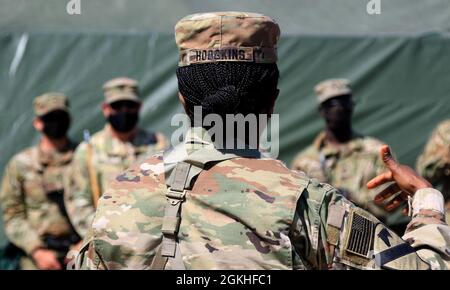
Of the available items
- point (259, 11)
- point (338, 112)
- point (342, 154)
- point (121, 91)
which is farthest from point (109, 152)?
point (259, 11)

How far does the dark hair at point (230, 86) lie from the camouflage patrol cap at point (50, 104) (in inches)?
232

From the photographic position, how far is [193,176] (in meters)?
2.56

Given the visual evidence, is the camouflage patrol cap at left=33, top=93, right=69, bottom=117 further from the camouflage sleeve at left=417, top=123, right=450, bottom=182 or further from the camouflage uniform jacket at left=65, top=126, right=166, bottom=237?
the camouflage sleeve at left=417, top=123, right=450, bottom=182

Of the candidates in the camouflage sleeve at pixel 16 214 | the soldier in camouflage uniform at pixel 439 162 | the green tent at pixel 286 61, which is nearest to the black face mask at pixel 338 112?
the green tent at pixel 286 61

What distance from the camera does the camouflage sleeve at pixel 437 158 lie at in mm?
6996

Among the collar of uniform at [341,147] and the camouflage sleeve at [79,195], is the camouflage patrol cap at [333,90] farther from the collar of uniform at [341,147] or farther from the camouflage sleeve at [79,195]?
the camouflage sleeve at [79,195]

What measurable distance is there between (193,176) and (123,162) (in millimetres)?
5107

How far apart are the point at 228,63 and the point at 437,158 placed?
15.5 feet

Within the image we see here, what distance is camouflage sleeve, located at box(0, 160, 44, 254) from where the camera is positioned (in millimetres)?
7918

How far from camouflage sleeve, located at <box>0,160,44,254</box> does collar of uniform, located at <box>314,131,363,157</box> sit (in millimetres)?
2492

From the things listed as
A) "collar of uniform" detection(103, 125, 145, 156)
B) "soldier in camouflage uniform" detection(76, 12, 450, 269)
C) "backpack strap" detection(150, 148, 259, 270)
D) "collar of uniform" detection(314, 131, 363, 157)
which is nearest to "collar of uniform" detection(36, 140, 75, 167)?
"collar of uniform" detection(103, 125, 145, 156)
